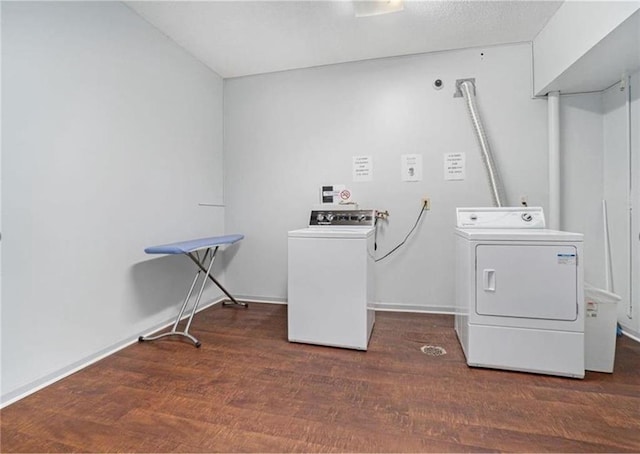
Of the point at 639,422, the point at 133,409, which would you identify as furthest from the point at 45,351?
the point at 639,422

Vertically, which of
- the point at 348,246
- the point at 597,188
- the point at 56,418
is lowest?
the point at 56,418

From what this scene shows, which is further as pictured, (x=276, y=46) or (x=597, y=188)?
(x=276, y=46)

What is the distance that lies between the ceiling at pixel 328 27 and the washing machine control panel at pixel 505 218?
155 centimetres

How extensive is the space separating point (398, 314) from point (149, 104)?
9.70 ft

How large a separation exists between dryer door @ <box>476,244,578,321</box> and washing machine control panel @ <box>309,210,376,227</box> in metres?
0.91

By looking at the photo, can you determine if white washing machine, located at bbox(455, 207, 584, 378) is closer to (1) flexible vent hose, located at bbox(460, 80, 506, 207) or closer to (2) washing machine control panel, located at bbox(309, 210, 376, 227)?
(2) washing machine control panel, located at bbox(309, 210, 376, 227)

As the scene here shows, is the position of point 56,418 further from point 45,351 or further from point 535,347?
point 535,347

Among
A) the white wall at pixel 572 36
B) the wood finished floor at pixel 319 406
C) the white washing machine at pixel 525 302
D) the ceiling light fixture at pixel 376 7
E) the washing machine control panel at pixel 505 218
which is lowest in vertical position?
the wood finished floor at pixel 319 406

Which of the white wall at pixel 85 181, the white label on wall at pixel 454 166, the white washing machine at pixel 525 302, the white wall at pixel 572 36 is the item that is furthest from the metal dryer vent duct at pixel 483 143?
the white wall at pixel 85 181

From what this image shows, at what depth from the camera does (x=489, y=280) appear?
179 centimetres

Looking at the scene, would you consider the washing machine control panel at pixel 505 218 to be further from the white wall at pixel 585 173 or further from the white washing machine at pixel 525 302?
the white wall at pixel 585 173

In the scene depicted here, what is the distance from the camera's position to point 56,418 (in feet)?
4.56

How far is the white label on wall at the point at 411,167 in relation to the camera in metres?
2.87

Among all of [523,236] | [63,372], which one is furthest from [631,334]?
[63,372]
